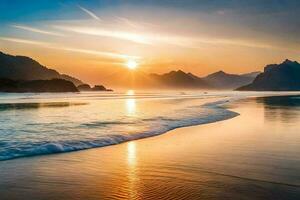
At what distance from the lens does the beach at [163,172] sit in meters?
8.87

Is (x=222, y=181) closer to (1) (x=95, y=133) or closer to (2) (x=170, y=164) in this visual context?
(2) (x=170, y=164)

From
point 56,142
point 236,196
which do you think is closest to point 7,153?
point 56,142

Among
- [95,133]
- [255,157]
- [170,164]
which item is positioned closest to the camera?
A: [170,164]

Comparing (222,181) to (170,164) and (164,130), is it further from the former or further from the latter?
(164,130)

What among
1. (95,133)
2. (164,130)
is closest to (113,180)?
(95,133)

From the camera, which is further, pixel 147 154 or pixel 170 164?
pixel 147 154

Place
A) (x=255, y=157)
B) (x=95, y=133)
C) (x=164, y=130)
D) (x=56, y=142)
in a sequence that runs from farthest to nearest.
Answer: (x=164, y=130), (x=95, y=133), (x=56, y=142), (x=255, y=157)

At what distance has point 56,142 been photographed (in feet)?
53.3

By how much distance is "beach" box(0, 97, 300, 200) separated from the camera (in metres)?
8.87

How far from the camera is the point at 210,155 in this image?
1390cm

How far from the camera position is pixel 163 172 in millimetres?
11023

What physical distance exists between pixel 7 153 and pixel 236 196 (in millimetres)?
9383

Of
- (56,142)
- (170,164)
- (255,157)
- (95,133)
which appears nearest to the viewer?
(170,164)

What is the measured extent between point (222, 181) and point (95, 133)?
11.3 m
